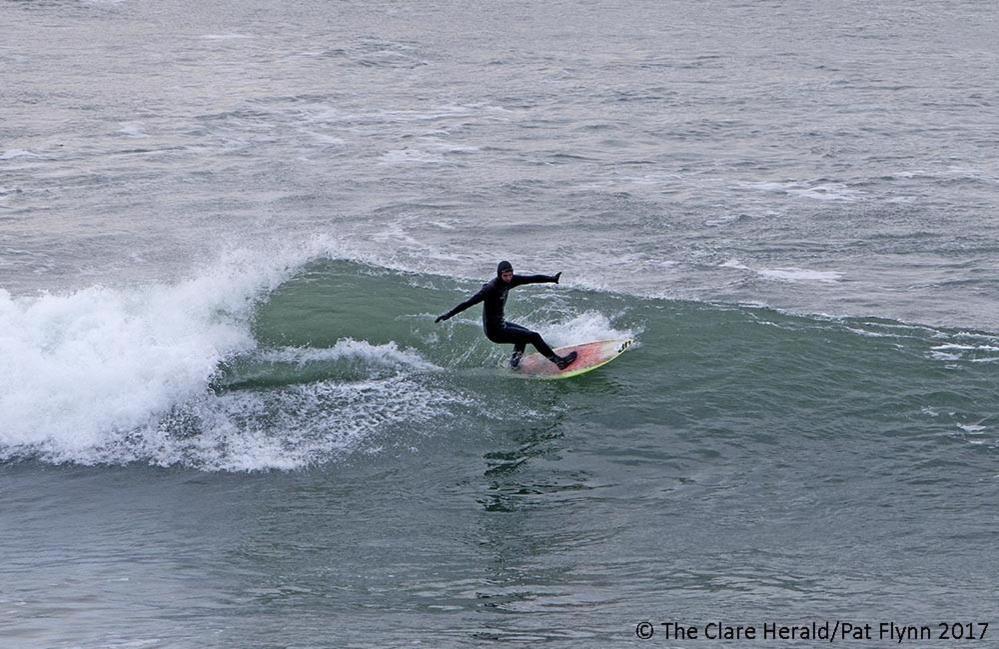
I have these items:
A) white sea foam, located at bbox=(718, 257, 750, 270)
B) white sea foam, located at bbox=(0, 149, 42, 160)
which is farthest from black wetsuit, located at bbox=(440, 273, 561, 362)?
white sea foam, located at bbox=(0, 149, 42, 160)

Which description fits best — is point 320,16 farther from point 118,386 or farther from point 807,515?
point 807,515

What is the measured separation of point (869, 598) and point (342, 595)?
17.8 ft

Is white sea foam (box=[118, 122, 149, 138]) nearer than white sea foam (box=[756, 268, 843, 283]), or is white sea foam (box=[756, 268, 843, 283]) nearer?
white sea foam (box=[756, 268, 843, 283])

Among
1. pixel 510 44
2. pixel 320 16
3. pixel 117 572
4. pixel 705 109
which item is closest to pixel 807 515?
pixel 117 572

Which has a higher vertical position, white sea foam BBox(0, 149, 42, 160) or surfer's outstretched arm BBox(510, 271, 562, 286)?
surfer's outstretched arm BBox(510, 271, 562, 286)

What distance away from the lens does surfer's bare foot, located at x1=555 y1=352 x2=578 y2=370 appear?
18.8 metres

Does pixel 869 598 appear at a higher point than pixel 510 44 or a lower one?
lower

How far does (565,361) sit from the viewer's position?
18.8m

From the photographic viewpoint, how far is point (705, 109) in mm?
37938

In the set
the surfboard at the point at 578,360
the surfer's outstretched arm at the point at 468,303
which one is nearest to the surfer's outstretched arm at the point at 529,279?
the surfer's outstretched arm at the point at 468,303

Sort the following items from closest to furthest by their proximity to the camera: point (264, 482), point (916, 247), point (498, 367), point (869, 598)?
point (869, 598) < point (264, 482) < point (498, 367) < point (916, 247)

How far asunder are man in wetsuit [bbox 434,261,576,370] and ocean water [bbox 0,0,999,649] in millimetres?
522

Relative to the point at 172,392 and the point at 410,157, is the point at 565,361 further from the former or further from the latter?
the point at 410,157

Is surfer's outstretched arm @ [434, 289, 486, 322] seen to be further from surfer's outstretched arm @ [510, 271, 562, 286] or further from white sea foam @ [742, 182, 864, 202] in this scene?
white sea foam @ [742, 182, 864, 202]
